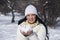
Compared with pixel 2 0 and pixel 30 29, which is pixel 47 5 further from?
pixel 30 29

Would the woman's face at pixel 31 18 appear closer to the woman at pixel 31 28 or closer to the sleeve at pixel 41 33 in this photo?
the woman at pixel 31 28

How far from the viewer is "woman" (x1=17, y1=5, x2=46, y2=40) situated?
2643mm

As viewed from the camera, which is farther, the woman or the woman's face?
the woman's face

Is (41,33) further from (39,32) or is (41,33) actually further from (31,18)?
(31,18)

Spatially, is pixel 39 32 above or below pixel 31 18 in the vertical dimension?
below

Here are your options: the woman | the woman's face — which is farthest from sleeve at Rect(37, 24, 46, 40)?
the woman's face

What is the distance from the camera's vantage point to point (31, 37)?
266cm

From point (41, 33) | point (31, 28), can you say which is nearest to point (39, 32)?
point (41, 33)

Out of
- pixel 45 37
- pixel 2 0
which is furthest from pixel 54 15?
pixel 45 37

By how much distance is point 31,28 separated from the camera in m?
2.69

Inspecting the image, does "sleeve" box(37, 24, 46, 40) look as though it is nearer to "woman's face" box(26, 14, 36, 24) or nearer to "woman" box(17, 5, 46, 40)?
"woman" box(17, 5, 46, 40)

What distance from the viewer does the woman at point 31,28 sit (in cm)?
264

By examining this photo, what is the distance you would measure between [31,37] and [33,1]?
2446cm

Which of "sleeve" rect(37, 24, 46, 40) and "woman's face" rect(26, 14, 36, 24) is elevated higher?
"woman's face" rect(26, 14, 36, 24)
